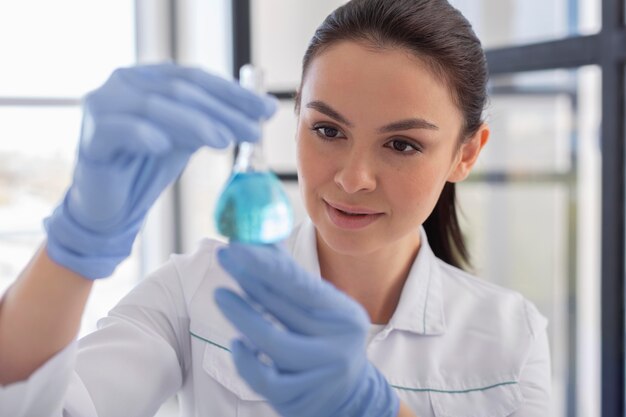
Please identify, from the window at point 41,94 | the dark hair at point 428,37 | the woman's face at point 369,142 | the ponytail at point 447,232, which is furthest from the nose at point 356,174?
the window at point 41,94

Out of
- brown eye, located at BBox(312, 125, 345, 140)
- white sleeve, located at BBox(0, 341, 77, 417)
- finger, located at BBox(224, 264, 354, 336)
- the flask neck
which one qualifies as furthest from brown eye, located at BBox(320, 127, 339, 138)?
white sleeve, located at BBox(0, 341, 77, 417)

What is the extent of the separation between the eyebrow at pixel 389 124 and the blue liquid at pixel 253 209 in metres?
0.27

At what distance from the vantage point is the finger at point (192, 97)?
3.00 feet

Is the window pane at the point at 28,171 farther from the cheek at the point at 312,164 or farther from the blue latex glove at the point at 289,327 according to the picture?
the blue latex glove at the point at 289,327

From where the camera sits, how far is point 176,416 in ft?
11.6

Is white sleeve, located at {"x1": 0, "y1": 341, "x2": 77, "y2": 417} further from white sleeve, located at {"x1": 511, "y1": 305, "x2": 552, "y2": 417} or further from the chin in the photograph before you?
white sleeve, located at {"x1": 511, "y1": 305, "x2": 552, "y2": 417}

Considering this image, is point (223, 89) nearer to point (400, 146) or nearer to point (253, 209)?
point (253, 209)

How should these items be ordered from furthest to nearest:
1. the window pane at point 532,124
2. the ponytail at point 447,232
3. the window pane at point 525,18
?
the window pane at point 532,124, the window pane at point 525,18, the ponytail at point 447,232

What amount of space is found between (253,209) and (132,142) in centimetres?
16

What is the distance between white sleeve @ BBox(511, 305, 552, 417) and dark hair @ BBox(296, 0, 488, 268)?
0.42 m

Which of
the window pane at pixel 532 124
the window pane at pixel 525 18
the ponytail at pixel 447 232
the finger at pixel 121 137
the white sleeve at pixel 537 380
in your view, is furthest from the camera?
the window pane at pixel 532 124

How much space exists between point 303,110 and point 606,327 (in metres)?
1.20

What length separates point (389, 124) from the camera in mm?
1158

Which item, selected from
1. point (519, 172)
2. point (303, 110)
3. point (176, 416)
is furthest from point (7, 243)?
point (303, 110)
